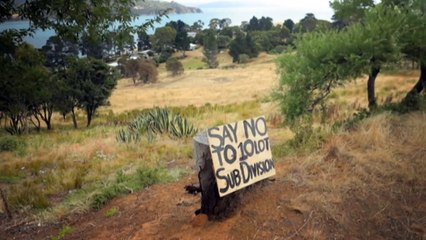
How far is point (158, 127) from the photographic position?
15789mm

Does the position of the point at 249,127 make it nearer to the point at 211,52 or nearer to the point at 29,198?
the point at 29,198

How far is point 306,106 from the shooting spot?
13805 millimetres

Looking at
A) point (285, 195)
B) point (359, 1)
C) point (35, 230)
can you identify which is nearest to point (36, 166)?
point (35, 230)

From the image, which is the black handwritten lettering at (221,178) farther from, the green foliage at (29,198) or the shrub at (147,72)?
the shrub at (147,72)

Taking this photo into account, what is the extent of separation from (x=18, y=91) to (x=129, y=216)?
23971mm

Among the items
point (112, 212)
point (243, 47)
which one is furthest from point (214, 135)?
point (243, 47)

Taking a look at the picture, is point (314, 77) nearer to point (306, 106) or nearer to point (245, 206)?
point (306, 106)

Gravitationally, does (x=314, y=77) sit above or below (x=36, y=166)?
above

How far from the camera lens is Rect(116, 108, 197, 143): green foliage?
49.3 feet

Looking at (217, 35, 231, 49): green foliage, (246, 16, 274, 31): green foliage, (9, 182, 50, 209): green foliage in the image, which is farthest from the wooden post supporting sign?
(246, 16, 274, 31): green foliage

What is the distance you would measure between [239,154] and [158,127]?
11.0m

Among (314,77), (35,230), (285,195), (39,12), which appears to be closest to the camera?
(285,195)

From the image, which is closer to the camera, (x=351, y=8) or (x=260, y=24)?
(x=351, y=8)

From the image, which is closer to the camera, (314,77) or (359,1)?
(314,77)
